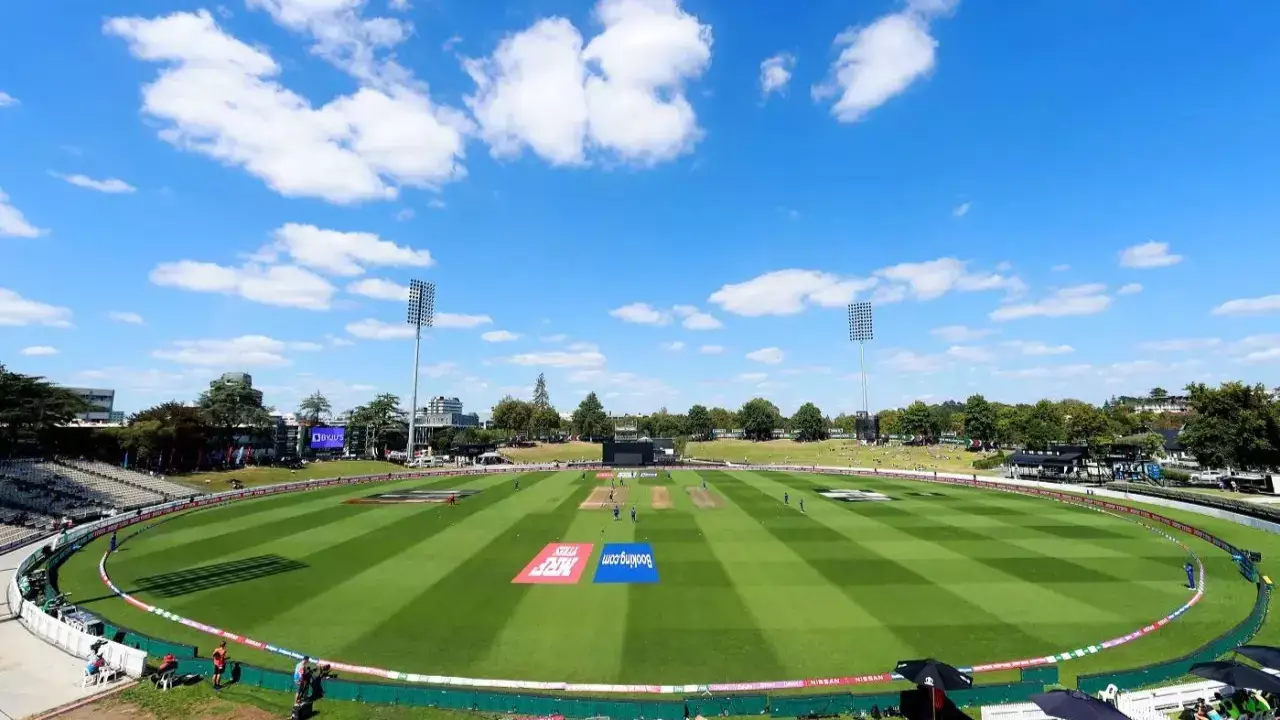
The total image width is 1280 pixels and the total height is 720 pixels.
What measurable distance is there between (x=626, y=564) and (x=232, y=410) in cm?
9934

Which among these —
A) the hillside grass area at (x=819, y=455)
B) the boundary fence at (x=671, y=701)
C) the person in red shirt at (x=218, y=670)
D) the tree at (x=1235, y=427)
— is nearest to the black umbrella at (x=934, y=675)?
the boundary fence at (x=671, y=701)

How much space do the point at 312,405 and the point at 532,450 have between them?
59692mm

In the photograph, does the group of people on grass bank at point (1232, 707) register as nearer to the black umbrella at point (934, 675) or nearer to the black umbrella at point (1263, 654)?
the black umbrella at point (1263, 654)

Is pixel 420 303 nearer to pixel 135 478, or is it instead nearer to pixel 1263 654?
pixel 135 478

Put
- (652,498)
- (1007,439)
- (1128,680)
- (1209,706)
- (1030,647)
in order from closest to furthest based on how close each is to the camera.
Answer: (1209,706) → (1128,680) → (1030,647) → (652,498) → (1007,439)

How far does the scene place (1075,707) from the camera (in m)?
14.7

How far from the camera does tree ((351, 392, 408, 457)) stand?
14300cm

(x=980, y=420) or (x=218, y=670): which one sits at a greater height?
(x=980, y=420)

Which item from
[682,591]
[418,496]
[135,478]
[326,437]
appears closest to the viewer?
[682,591]

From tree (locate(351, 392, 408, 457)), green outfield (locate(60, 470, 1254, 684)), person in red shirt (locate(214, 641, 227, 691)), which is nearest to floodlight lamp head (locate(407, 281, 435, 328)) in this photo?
tree (locate(351, 392, 408, 457))

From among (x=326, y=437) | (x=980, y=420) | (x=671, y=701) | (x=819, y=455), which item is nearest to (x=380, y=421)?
(x=326, y=437)

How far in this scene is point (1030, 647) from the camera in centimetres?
2477

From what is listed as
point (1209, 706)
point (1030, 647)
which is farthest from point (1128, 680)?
point (1030, 647)

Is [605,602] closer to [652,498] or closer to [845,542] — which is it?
[845,542]
